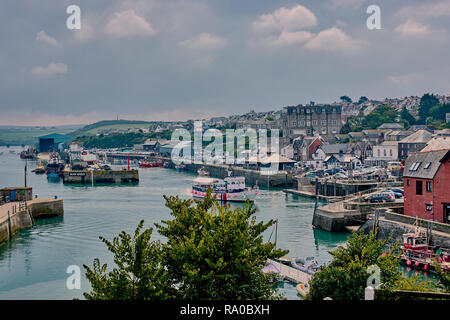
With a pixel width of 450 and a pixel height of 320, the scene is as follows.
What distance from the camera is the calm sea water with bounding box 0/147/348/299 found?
21.8m

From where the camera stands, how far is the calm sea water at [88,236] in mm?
21817

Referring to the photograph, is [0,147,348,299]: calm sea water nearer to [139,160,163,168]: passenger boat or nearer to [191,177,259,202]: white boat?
[191,177,259,202]: white boat

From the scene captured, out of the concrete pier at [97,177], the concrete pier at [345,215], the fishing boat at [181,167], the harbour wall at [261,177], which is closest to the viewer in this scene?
the concrete pier at [345,215]

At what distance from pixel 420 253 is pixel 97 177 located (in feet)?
198

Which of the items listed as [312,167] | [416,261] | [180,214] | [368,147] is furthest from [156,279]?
[368,147]

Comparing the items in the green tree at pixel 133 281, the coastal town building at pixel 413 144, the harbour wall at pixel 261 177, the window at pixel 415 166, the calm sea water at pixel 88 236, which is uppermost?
the coastal town building at pixel 413 144

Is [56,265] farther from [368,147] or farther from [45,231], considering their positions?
[368,147]

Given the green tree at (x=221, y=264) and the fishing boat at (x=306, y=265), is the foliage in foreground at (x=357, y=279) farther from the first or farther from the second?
the fishing boat at (x=306, y=265)

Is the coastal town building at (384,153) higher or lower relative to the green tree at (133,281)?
higher

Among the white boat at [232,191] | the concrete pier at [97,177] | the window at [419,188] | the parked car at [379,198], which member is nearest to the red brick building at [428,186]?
the window at [419,188]

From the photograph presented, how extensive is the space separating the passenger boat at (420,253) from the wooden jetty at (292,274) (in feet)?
15.0

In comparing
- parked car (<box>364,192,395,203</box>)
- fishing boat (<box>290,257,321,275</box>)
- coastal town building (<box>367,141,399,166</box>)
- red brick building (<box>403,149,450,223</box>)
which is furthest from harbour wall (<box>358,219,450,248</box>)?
coastal town building (<box>367,141,399,166</box>)

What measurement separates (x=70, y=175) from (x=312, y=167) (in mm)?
36900
